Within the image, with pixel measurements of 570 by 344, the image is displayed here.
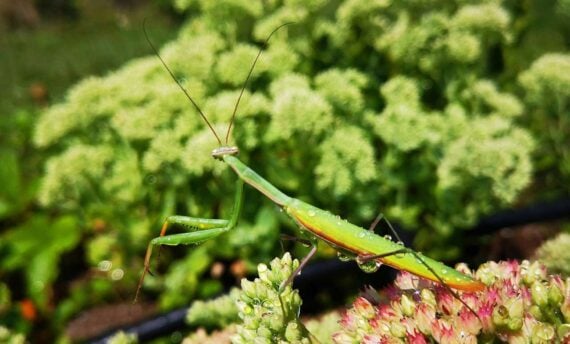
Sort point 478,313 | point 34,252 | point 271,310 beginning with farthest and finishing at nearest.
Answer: point 34,252
point 271,310
point 478,313

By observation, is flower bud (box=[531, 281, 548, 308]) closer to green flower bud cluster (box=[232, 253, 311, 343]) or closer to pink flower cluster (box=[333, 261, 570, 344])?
pink flower cluster (box=[333, 261, 570, 344])

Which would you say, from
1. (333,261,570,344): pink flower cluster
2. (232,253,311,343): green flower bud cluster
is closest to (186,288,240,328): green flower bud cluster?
(232,253,311,343): green flower bud cluster

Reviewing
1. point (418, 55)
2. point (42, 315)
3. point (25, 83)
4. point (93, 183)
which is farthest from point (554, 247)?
point (25, 83)

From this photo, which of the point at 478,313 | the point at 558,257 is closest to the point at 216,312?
the point at 478,313

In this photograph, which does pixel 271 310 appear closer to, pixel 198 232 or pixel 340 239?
pixel 340 239

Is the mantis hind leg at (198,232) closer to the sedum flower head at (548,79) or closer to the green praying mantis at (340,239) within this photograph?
the green praying mantis at (340,239)

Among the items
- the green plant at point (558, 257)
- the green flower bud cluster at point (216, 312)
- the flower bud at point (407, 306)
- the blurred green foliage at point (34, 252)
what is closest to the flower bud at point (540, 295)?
the flower bud at point (407, 306)
